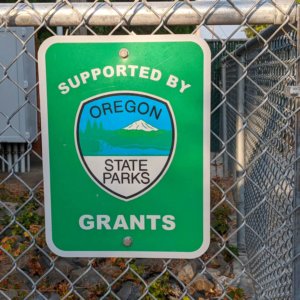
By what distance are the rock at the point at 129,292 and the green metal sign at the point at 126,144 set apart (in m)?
2.04

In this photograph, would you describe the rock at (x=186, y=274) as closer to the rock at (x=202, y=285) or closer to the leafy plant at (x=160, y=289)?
the rock at (x=202, y=285)

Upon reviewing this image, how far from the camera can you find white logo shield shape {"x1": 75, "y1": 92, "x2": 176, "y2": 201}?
1982 millimetres

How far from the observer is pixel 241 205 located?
15.8 ft

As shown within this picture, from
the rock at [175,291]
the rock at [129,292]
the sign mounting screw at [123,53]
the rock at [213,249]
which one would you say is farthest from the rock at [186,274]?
the sign mounting screw at [123,53]

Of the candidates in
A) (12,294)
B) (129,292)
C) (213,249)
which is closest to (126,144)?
(129,292)

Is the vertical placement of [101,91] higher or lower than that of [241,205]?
higher

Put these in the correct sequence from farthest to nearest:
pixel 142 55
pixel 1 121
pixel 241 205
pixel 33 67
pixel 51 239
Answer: pixel 33 67 < pixel 1 121 < pixel 241 205 < pixel 51 239 < pixel 142 55

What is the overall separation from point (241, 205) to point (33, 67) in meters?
4.88

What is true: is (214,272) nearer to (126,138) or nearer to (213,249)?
(213,249)

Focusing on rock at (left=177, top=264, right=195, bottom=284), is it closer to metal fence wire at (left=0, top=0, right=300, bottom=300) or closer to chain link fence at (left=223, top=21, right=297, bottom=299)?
A: metal fence wire at (left=0, top=0, right=300, bottom=300)

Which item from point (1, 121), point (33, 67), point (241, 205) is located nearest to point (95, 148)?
point (241, 205)

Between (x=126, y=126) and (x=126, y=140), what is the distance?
46 millimetres

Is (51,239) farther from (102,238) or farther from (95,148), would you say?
(95,148)

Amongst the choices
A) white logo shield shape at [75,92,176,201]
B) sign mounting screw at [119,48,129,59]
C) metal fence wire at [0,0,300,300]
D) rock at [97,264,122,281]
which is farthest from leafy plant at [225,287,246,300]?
sign mounting screw at [119,48,129,59]
